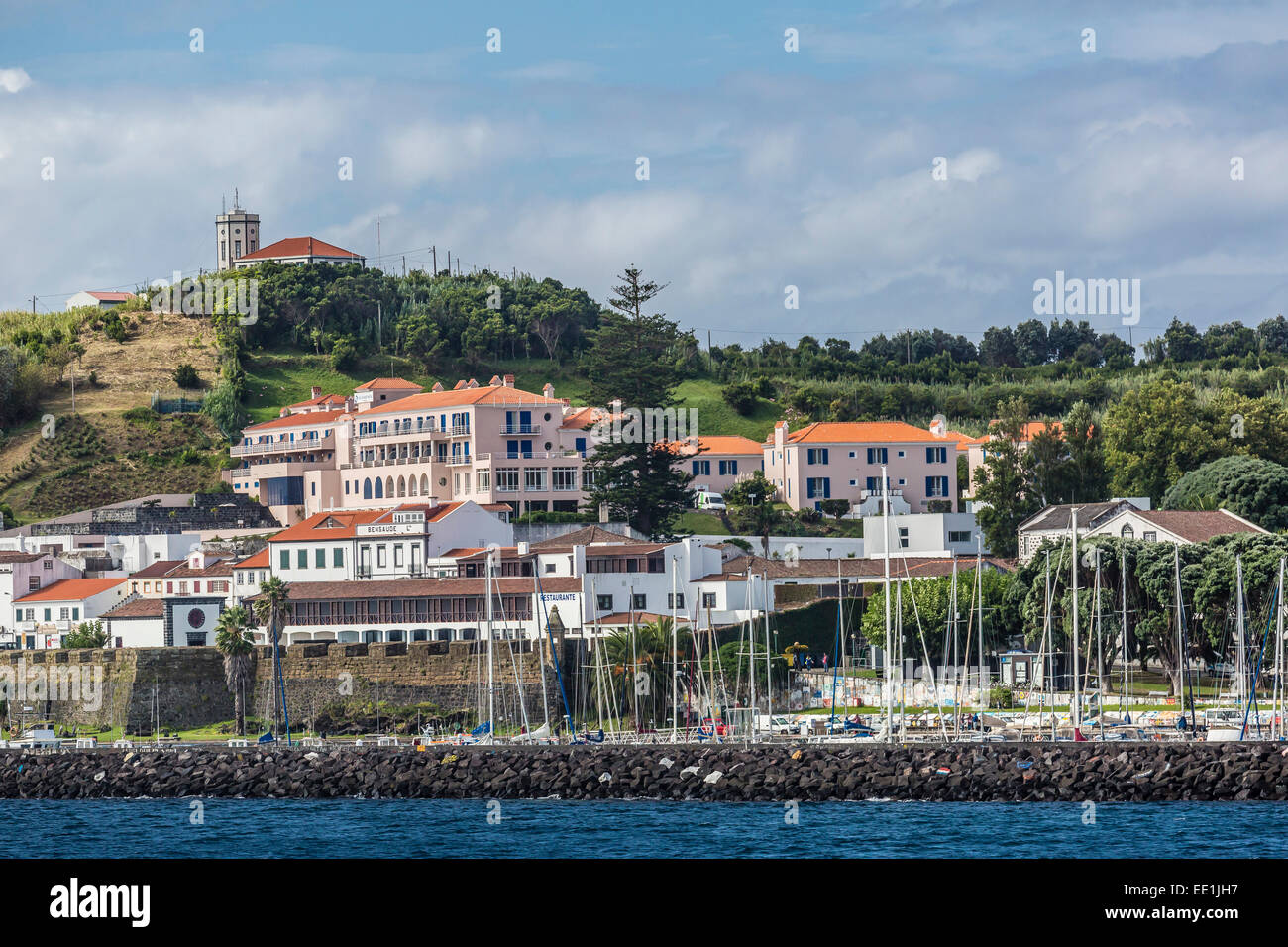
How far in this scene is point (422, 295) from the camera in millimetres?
138000

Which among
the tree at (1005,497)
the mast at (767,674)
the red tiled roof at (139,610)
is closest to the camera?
the mast at (767,674)

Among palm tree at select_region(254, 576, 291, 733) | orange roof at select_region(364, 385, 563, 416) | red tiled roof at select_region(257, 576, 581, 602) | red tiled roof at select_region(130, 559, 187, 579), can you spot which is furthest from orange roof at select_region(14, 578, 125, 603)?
orange roof at select_region(364, 385, 563, 416)

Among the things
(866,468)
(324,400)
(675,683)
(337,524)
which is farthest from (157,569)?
(866,468)

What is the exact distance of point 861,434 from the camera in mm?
93750

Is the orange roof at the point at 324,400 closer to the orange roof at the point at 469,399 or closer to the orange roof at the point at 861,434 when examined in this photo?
the orange roof at the point at 469,399

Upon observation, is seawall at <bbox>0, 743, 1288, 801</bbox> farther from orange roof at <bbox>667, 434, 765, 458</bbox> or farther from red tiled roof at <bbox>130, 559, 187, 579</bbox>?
orange roof at <bbox>667, 434, 765, 458</bbox>

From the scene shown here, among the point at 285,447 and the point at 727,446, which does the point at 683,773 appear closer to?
the point at 727,446

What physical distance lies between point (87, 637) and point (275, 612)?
1002 cm

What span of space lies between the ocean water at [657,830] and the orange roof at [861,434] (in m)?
48.9

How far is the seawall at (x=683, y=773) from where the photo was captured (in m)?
42.5

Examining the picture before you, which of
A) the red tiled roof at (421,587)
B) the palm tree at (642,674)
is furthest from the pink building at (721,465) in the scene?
the palm tree at (642,674)

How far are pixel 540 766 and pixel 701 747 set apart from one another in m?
4.43
